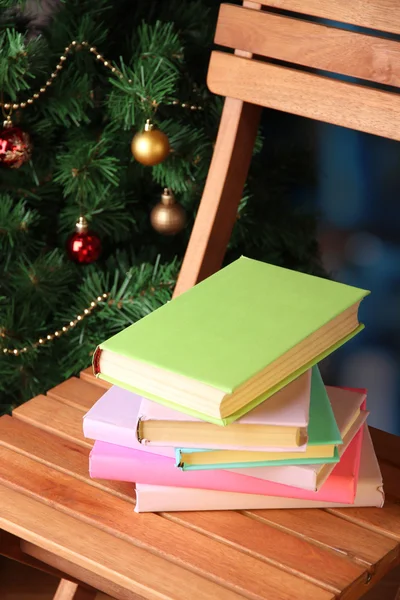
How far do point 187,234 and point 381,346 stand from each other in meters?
0.34

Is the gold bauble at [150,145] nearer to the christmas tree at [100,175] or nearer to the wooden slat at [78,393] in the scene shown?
the christmas tree at [100,175]

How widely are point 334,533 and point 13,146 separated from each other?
24.8 inches

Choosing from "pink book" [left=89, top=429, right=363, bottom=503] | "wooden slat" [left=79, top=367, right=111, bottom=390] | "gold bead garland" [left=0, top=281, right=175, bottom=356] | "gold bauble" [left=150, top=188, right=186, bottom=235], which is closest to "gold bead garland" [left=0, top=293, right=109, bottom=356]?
"gold bead garland" [left=0, top=281, right=175, bottom=356]

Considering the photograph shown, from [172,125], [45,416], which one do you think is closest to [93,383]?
[45,416]

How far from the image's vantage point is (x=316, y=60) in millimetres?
1011

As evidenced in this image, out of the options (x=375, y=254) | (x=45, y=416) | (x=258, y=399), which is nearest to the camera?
(x=258, y=399)

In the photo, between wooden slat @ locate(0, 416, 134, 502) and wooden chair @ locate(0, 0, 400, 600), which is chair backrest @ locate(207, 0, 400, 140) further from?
wooden slat @ locate(0, 416, 134, 502)

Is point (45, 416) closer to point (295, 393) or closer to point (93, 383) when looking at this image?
point (93, 383)

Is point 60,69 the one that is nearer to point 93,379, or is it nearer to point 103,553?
point 93,379

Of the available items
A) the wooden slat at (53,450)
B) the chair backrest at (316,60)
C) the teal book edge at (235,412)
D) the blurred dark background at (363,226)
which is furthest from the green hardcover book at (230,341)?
the blurred dark background at (363,226)

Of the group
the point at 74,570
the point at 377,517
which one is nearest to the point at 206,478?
the point at 377,517

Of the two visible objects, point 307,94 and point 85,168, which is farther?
point 85,168

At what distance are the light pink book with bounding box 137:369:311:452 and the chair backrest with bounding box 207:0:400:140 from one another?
35cm

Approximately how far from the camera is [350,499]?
2.62 feet
